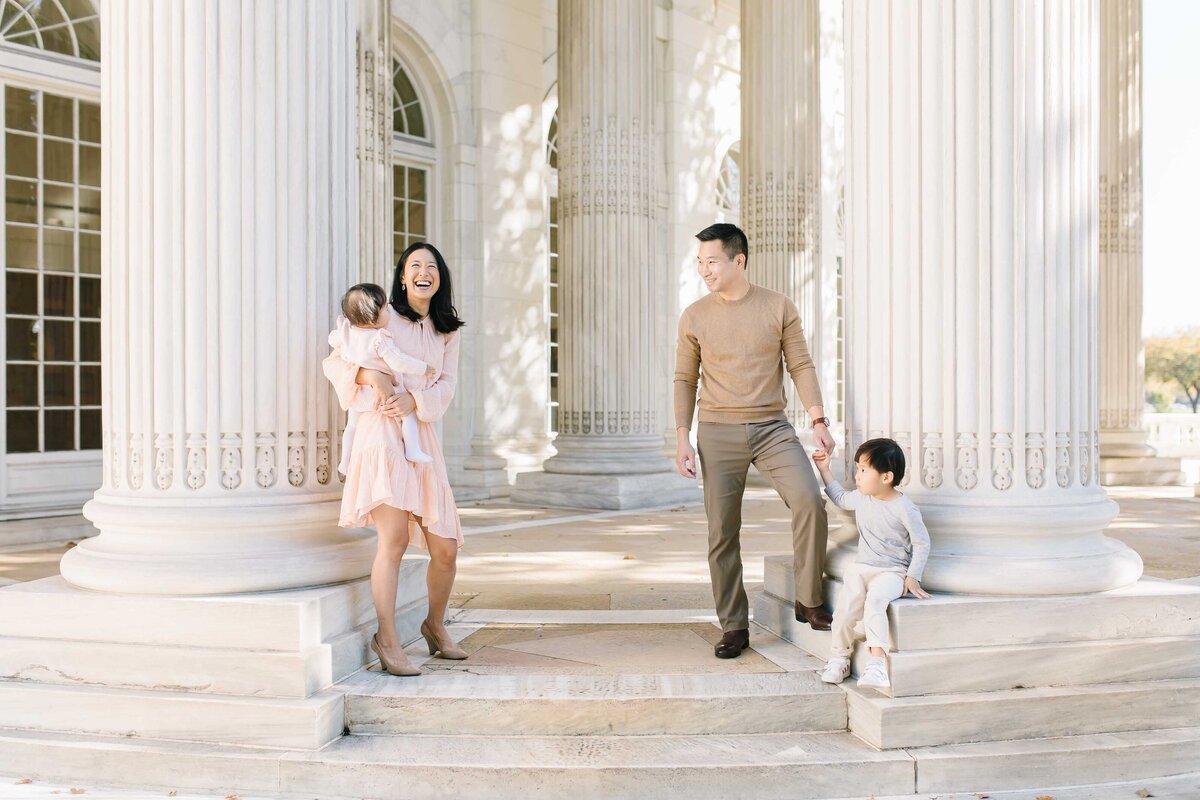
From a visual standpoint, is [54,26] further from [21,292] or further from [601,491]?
[601,491]

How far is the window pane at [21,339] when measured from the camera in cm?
1100

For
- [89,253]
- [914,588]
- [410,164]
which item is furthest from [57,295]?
[914,588]

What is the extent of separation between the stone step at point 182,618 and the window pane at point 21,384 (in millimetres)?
7170

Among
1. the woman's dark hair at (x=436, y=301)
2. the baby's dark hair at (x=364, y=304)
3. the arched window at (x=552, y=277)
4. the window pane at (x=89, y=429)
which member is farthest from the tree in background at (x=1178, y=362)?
the baby's dark hair at (x=364, y=304)

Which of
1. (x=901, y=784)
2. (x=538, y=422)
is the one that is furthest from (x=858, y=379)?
(x=538, y=422)

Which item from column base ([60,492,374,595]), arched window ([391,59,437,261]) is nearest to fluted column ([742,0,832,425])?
arched window ([391,59,437,261])

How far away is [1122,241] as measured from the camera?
16.8 m

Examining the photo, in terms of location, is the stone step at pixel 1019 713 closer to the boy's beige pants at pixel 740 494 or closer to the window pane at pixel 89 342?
the boy's beige pants at pixel 740 494

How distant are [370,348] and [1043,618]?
11.0 feet

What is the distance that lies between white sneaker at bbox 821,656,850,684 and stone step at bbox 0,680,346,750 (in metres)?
2.18

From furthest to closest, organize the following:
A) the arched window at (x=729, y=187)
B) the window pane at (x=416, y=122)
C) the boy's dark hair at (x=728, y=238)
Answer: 1. the arched window at (x=729, y=187)
2. the window pane at (x=416, y=122)
3. the boy's dark hair at (x=728, y=238)

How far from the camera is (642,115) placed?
45.6 feet

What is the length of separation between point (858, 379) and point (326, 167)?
9.79 ft

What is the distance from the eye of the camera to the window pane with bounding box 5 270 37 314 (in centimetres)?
1100
